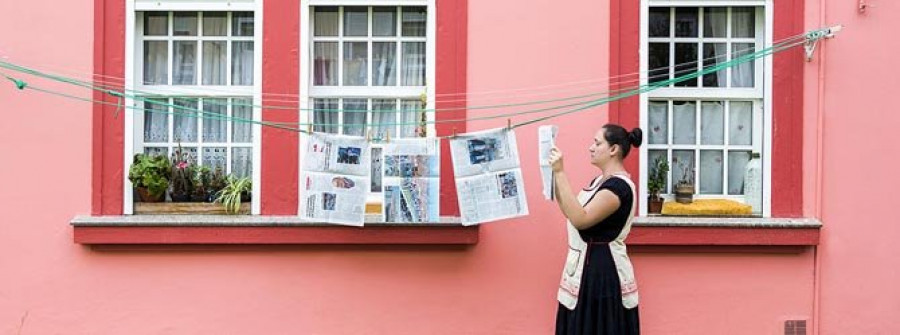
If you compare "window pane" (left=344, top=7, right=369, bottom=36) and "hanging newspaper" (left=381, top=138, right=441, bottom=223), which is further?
"window pane" (left=344, top=7, right=369, bottom=36)

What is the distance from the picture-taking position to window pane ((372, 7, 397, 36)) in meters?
6.81

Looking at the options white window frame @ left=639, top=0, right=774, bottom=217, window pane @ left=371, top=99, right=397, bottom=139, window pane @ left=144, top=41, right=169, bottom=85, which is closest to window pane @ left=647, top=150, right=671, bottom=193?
white window frame @ left=639, top=0, right=774, bottom=217

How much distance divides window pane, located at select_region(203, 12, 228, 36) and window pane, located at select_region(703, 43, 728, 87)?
127 inches

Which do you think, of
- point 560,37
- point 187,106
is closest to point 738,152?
point 560,37

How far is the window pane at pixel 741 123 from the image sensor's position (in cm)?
686

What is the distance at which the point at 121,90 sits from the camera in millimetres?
6555

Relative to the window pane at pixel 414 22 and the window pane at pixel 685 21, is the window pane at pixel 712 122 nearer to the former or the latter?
the window pane at pixel 685 21

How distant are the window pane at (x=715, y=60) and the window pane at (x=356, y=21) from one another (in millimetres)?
2293

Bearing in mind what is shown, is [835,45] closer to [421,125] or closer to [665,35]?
[665,35]

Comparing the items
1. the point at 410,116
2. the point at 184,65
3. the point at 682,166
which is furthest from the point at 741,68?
the point at 184,65

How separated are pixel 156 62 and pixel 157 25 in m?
0.25

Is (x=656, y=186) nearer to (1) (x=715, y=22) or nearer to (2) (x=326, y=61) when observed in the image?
(1) (x=715, y=22)

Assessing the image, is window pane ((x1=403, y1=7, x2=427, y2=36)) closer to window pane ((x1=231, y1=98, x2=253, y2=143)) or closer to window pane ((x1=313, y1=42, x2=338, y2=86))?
window pane ((x1=313, y1=42, x2=338, y2=86))

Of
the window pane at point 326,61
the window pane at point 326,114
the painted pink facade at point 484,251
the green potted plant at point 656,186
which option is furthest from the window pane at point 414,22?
the green potted plant at point 656,186
